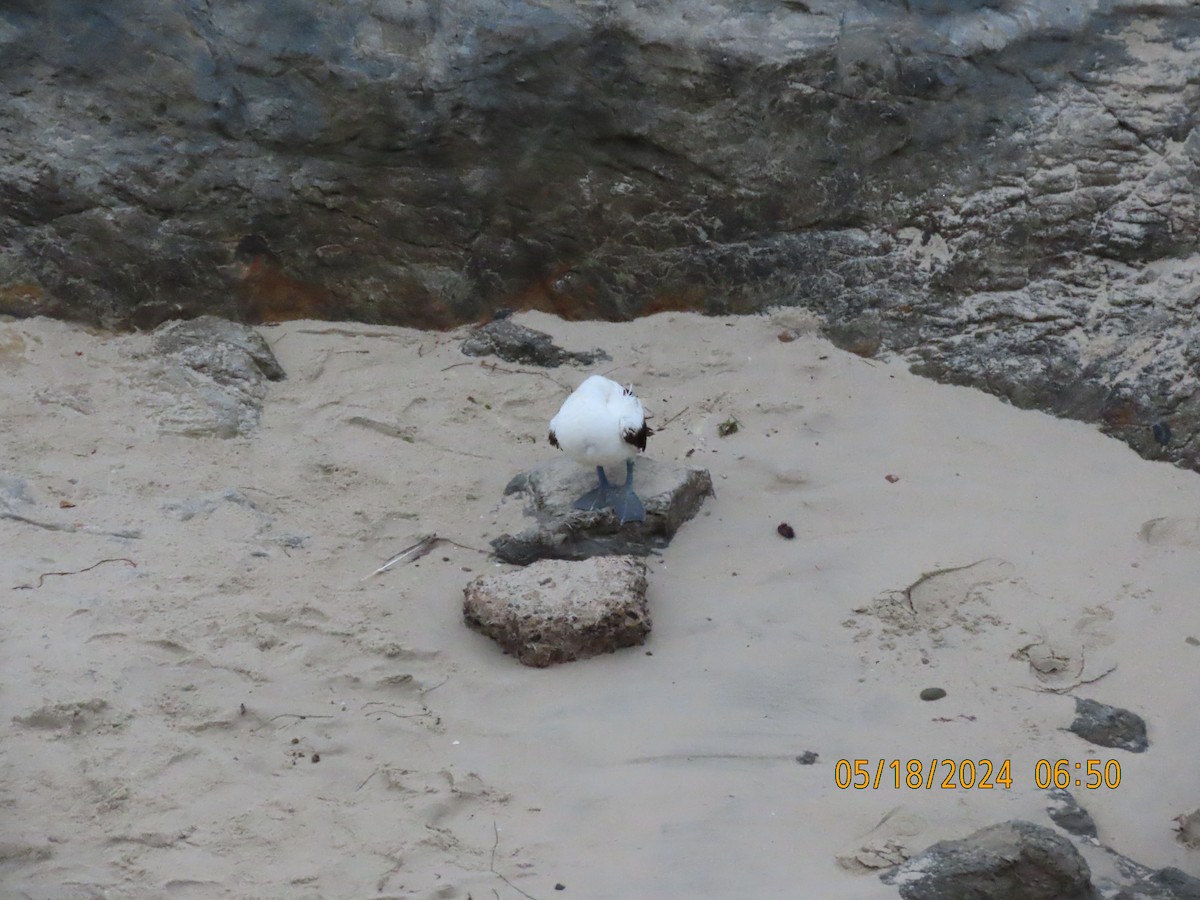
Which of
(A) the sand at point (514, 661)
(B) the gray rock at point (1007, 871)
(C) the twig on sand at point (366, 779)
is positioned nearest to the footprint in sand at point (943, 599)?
(A) the sand at point (514, 661)

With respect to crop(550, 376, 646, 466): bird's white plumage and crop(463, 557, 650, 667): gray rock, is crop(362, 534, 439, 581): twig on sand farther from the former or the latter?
crop(550, 376, 646, 466): bird's white plumage

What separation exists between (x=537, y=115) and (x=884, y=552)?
2666mm

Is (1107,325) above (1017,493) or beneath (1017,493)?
above

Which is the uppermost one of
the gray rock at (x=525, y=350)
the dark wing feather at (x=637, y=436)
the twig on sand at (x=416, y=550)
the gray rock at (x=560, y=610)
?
the dark wing feather at (x=637, y=436)

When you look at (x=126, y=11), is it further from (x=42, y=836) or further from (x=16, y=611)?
(x=42, y=836)

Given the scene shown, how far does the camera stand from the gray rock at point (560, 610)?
4.24 meters

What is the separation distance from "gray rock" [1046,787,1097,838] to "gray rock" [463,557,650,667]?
1405 mm

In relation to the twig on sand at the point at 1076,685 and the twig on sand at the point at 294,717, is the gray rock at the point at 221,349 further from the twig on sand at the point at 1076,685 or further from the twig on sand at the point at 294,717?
the twig on sand at the point at 1076,685

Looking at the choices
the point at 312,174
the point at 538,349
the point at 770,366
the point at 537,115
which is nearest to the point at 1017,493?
the point at 770,366

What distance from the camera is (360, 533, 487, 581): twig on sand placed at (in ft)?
15.6

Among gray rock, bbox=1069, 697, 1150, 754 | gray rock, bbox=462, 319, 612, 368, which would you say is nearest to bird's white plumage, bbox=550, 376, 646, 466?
gray rock, bbox=462, 319, 612, 368

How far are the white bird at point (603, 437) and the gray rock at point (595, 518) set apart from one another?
51mm

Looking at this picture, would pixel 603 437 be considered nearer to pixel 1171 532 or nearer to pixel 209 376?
pixel 209 376

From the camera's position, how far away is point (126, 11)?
5.81m
